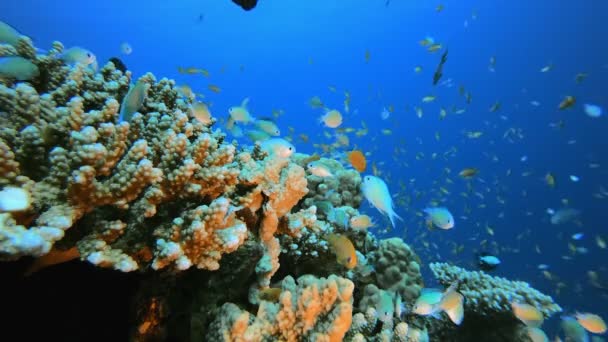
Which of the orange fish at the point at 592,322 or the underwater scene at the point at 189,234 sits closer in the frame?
the underwater scene at the point at 189,234

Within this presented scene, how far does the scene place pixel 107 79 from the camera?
285cm

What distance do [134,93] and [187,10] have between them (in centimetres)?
11654

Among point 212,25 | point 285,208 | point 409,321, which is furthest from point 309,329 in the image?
point 212,25

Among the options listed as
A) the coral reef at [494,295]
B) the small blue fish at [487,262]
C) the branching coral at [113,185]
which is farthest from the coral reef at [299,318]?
the small blue fish at [487,262]

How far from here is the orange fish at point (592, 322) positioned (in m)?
5.08

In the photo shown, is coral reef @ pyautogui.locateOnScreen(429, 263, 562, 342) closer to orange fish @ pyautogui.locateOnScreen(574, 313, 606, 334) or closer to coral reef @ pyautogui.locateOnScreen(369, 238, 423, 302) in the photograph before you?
coral reef @ pyautogui.locateOnScreen(369, 238, 423, 302)

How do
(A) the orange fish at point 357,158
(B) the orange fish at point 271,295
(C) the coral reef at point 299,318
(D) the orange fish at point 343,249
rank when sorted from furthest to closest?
(A) the orange fish at point 357,158
(D) the orange fish at point 343,249
(B) the orange fish at point 271,295
(C) the coral reef at point 299,318

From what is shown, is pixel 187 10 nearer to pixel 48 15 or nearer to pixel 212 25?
pixel 212 25

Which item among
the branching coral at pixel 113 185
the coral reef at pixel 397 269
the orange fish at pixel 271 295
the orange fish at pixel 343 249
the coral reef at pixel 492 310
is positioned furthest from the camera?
the coral reef at pixel 397 269

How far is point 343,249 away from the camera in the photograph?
2.86 m

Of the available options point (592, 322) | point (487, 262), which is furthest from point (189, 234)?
point (592, 322)

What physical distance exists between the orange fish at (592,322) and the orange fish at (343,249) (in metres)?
4.89

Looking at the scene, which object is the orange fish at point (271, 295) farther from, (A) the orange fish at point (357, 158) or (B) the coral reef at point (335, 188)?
(A) the orange fish at point (357, 158)

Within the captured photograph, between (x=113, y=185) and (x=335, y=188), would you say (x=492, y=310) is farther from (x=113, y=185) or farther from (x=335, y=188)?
(x=113, y=185)
